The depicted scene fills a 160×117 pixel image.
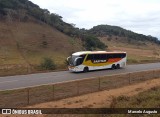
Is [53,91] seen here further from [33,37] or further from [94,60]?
[33,37]

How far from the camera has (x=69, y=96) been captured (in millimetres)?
24406

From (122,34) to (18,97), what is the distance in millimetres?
158670

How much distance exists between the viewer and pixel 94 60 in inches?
1592

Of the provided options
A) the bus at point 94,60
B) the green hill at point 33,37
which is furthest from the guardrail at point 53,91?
the green hill at point 33,37

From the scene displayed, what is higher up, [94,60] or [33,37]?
[33,37]

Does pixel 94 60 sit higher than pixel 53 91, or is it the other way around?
pixel 94 60

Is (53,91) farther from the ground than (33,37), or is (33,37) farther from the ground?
(33,37)

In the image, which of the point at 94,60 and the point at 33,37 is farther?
the point at 33,37

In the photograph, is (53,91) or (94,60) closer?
(53,91)

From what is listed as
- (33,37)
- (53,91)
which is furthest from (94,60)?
(33,37)

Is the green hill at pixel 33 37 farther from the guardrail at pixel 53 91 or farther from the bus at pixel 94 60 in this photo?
the guardrail at pixel 53 91

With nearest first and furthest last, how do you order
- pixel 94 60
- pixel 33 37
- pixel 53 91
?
pixel 53 91 → pixel 94 60 → pixel 33 37

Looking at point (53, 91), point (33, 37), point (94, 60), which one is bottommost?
point (53, 91)

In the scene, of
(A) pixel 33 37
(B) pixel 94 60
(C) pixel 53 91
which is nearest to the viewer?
(C) pixel 53 91
